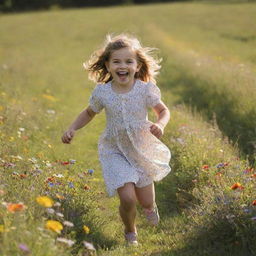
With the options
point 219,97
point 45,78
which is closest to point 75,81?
point 45,78

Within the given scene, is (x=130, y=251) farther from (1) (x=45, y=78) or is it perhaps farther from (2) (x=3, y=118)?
(1) (x=45, y=78)

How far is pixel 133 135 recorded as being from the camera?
498cm

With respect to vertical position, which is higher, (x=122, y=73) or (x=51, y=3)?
(x=122, y=73)

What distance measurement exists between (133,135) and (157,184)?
1.33m

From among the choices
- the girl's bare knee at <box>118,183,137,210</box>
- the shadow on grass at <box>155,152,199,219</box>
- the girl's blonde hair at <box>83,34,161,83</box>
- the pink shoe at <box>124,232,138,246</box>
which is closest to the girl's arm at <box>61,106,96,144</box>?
the girl's blonde hair at <box>83,34,161,83</box>

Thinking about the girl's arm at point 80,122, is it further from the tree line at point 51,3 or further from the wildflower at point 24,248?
the tree line at point 51,3

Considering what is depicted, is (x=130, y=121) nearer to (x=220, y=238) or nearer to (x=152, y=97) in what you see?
(x=152, y=97)

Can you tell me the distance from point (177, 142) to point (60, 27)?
80.0 ft

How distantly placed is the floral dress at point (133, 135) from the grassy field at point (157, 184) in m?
0.35

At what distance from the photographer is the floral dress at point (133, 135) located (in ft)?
16.2

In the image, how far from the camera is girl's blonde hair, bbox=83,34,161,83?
5.07 m

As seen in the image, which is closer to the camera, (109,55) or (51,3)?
(109,55)

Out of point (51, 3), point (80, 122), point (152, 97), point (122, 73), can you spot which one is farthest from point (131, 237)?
point (51, 3)

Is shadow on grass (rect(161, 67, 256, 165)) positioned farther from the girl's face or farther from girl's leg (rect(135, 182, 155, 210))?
the girl's face
